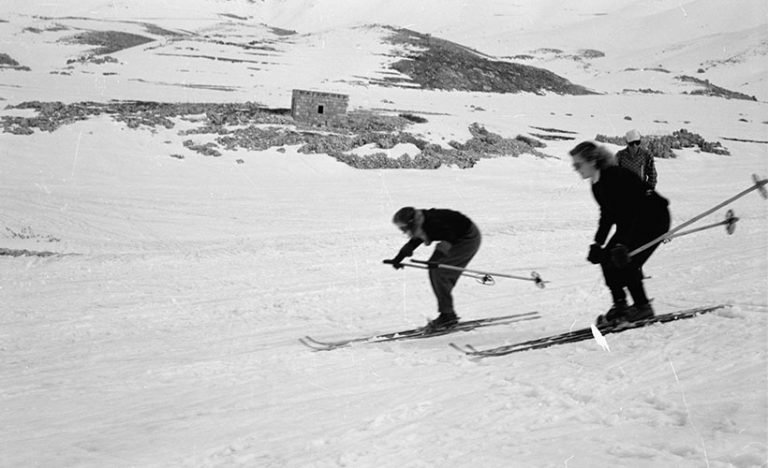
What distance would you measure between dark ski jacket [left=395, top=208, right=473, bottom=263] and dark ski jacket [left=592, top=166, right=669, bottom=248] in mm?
1418

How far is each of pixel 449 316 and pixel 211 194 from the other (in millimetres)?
11779

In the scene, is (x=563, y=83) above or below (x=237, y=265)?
above

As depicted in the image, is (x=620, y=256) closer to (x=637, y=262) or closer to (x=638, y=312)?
(x=637, y=262)

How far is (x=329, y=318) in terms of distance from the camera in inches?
307

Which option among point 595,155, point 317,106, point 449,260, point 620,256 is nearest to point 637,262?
point 620,256

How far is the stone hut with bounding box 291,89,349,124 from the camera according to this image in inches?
986

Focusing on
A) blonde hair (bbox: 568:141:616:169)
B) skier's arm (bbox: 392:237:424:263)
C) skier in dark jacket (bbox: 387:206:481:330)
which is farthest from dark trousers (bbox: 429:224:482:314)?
blonde hair (bbox: 568:141:616:169)

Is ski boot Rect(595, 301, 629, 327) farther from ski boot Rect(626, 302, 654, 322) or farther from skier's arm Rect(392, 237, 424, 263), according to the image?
skier's arm Rect(392, 237, 424, 263)

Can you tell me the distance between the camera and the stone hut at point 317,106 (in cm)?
2505

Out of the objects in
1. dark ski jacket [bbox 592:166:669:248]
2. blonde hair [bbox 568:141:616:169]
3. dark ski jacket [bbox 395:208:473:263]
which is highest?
blonde hair [bbox 568:141:616:169]

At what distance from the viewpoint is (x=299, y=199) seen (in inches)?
661

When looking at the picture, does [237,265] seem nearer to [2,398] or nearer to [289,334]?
[289,334]

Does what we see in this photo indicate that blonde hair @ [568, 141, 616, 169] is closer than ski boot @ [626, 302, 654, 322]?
Yes

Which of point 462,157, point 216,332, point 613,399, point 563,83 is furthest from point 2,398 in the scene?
point 563,83
